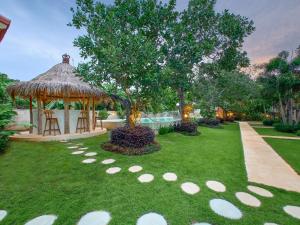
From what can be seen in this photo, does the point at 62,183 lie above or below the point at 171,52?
below

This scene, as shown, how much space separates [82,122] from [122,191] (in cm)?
838

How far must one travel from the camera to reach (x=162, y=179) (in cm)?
493

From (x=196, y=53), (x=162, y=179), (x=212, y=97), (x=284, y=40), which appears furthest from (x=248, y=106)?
(x=162, y=179)

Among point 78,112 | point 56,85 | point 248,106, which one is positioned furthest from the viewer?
point 248,106

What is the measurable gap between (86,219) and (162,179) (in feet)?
6.93

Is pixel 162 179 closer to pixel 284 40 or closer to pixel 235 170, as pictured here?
pixel 235 170

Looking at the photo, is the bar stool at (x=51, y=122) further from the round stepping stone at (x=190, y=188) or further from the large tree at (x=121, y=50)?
the round stepping stone at (x=190, y=188)

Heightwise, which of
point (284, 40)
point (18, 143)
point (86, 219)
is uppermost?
point (284, 40)

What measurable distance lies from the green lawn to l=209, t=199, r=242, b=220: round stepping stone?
10 cm

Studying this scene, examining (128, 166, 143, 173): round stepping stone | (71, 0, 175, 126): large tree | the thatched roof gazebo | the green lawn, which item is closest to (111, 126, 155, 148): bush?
Result: (71, 0, 175, 126): large tree

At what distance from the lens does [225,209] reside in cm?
375

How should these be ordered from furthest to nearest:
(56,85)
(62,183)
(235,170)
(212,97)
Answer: (212,97)
(56,85)
(235,170)
(62,183)

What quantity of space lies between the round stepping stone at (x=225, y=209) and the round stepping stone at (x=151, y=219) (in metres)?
1.09

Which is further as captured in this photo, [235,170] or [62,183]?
[235,170]
